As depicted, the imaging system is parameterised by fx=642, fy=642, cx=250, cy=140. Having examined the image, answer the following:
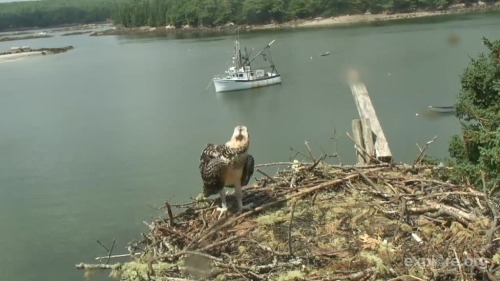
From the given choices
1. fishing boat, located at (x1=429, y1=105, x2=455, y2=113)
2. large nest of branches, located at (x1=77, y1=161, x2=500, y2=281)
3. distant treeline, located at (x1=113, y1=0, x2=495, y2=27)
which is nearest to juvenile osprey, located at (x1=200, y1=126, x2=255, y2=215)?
large nest of branches, located at (x1=77, y1=161, x2=500, y2=281)

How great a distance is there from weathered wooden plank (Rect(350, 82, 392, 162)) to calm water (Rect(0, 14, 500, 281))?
160 inches

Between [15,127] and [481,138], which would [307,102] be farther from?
[481,138]

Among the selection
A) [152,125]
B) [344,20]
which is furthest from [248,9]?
[152,125]

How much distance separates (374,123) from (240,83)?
73.5ft

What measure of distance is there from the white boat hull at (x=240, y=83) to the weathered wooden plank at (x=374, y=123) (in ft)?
67.6

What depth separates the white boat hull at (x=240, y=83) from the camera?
30031 millimetres

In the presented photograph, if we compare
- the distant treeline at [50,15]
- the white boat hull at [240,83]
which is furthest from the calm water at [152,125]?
the distant treeline at [50,15]

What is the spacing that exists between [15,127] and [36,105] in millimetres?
5823

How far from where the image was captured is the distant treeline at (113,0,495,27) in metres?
69.3

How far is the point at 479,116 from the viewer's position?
6.93 metres

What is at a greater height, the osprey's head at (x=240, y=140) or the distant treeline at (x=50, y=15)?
the osprey's head at (x=240, y=140)

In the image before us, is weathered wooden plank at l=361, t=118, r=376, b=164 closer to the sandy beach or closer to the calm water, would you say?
the calm water

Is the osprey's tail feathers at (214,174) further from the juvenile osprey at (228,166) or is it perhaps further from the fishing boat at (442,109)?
the fishing boat at (442,109)

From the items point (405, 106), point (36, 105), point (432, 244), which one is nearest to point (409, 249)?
point (432, 244)
